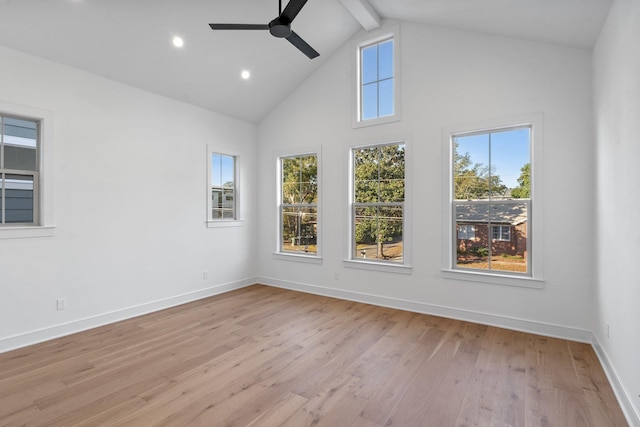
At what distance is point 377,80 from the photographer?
4805 mm

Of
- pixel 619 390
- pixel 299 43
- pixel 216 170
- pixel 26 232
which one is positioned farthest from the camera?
pixel 216 170

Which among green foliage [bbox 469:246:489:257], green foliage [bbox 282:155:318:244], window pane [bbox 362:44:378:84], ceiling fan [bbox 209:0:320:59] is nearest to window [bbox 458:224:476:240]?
green foliage [bbox 469:246:489:257]

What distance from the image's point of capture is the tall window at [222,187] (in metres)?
5.39

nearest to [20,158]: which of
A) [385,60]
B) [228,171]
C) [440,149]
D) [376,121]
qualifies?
[228,171]

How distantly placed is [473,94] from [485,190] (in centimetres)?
119

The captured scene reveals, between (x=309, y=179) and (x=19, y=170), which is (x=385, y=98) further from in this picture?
(x=19, y=170)

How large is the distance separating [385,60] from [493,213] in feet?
8.63

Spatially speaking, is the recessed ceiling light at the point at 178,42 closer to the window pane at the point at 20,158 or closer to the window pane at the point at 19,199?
the window pane at the point at 20,158

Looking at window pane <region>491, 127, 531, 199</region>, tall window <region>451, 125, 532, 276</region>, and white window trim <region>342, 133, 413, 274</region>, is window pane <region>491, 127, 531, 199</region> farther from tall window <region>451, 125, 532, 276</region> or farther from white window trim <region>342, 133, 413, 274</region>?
white window trim <region>342, 133, 413, 274</region>

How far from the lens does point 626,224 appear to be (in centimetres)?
228

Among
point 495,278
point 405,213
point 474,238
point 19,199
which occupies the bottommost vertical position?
point 495,278

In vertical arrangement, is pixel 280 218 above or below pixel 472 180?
below

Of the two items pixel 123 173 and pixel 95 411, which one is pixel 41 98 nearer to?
pixel 123 173

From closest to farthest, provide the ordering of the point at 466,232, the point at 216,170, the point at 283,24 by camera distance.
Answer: the point at 283,24 → the point at 466,232 → the point at 216,170
